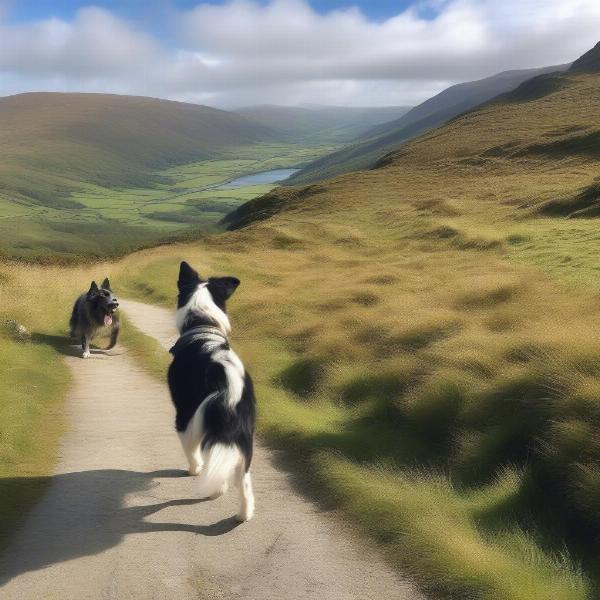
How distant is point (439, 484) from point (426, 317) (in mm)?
7643

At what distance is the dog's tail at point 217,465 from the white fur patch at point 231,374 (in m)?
0.52

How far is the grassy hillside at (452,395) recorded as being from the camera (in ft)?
21.4

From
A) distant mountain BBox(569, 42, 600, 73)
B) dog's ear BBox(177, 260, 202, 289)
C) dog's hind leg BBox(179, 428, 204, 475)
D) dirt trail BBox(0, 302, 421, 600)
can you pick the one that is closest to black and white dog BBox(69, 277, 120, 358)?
dirt trail BBox(0, 302, 421, 600)

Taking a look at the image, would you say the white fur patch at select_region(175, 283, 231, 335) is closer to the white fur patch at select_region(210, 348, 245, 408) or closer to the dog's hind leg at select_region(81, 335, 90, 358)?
the white fur patch at select_region(210, 348, 245, 408)

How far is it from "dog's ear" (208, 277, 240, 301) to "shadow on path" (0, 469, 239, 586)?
106 inches

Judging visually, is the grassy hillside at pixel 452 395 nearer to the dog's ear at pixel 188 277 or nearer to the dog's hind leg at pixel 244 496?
the dog's hind leg at pixel 244 496

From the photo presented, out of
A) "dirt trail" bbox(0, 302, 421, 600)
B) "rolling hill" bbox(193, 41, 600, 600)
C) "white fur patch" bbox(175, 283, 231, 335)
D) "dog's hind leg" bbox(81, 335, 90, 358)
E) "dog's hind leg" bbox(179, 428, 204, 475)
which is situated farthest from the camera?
"dog's hind leg" bbox(81, 335, 90, 358)

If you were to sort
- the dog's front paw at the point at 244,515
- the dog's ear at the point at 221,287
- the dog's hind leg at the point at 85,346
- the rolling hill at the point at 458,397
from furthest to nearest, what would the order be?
the dog's hind leg at the point at 85,346 < the dog's ear at the point at 221,287 < the dog's front paw at the point at 244,515 < the rolling hill at the point at 458,397

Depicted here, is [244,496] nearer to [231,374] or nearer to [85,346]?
[231,374]

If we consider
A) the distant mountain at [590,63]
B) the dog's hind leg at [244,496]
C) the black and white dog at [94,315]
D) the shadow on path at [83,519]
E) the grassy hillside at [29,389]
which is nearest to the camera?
the shadow on path at [83,519]

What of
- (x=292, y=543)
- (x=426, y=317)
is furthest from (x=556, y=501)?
(x=426, y=317)

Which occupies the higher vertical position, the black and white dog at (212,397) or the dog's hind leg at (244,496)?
the black and white dog at (212,397)

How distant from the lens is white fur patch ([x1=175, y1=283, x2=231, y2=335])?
29.6 ft

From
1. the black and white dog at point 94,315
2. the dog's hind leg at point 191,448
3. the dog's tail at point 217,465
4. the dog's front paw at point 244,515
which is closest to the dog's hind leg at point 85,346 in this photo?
the black and white dog at point 94,315
